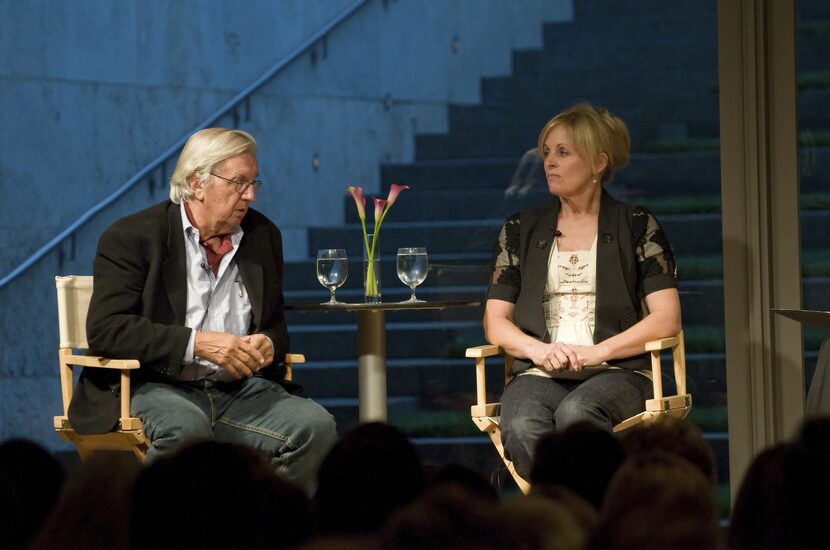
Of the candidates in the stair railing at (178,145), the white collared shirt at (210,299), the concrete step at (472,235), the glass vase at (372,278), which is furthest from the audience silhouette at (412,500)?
A: the stair railing at (178,145)

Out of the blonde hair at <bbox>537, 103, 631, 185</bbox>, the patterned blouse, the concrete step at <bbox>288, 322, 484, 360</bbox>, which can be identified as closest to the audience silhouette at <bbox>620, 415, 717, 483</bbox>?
the patterned blouse

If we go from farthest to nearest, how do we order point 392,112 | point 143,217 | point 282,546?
1. point 392,112
2. point 143,217
3. point 282,546

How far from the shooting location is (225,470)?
133 centimetres

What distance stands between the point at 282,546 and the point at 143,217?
2432 millimetres

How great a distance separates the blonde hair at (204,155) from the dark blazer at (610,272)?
3.23 feet

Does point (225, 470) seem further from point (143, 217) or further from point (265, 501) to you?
point (143, 217)

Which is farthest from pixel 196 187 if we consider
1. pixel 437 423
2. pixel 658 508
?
pixel 658 508

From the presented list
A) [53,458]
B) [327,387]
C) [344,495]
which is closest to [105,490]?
[53,458]

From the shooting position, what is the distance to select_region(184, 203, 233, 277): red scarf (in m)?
3.64

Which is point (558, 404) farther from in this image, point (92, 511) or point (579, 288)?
point (92, 511)

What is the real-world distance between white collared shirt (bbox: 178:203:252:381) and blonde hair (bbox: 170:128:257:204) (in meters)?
0.06

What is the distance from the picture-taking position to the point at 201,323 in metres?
3.59

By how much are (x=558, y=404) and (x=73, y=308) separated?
1.57 m

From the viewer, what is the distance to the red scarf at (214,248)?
11.9 feet
